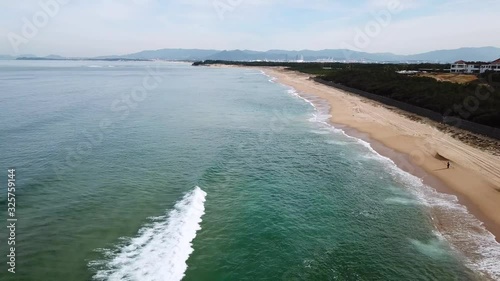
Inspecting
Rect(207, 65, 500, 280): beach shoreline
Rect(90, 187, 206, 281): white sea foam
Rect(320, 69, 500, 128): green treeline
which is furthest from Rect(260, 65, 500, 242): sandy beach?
Rect(90, 187, 206, 281): white sea foam

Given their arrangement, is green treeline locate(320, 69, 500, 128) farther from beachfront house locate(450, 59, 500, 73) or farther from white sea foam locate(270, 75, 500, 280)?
beachfront house locate(450, 59, 500, 73)

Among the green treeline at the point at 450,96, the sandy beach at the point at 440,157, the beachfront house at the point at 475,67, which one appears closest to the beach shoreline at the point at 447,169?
the sandy beach at the point at 440,157

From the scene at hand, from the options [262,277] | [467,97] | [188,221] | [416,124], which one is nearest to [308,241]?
[262,277]

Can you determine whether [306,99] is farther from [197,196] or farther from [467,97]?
[197,196]

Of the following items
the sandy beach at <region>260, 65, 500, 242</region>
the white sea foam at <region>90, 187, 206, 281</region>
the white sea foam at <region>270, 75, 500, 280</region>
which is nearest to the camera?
the white sea foam at <region>90, 187, 206, 281</region>

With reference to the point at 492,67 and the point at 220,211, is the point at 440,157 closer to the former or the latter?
the point at 220,211

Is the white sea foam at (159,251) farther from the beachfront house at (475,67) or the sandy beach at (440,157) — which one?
the beachfront house at (475,67)

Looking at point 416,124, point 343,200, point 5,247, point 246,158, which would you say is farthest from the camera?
point 416,124
